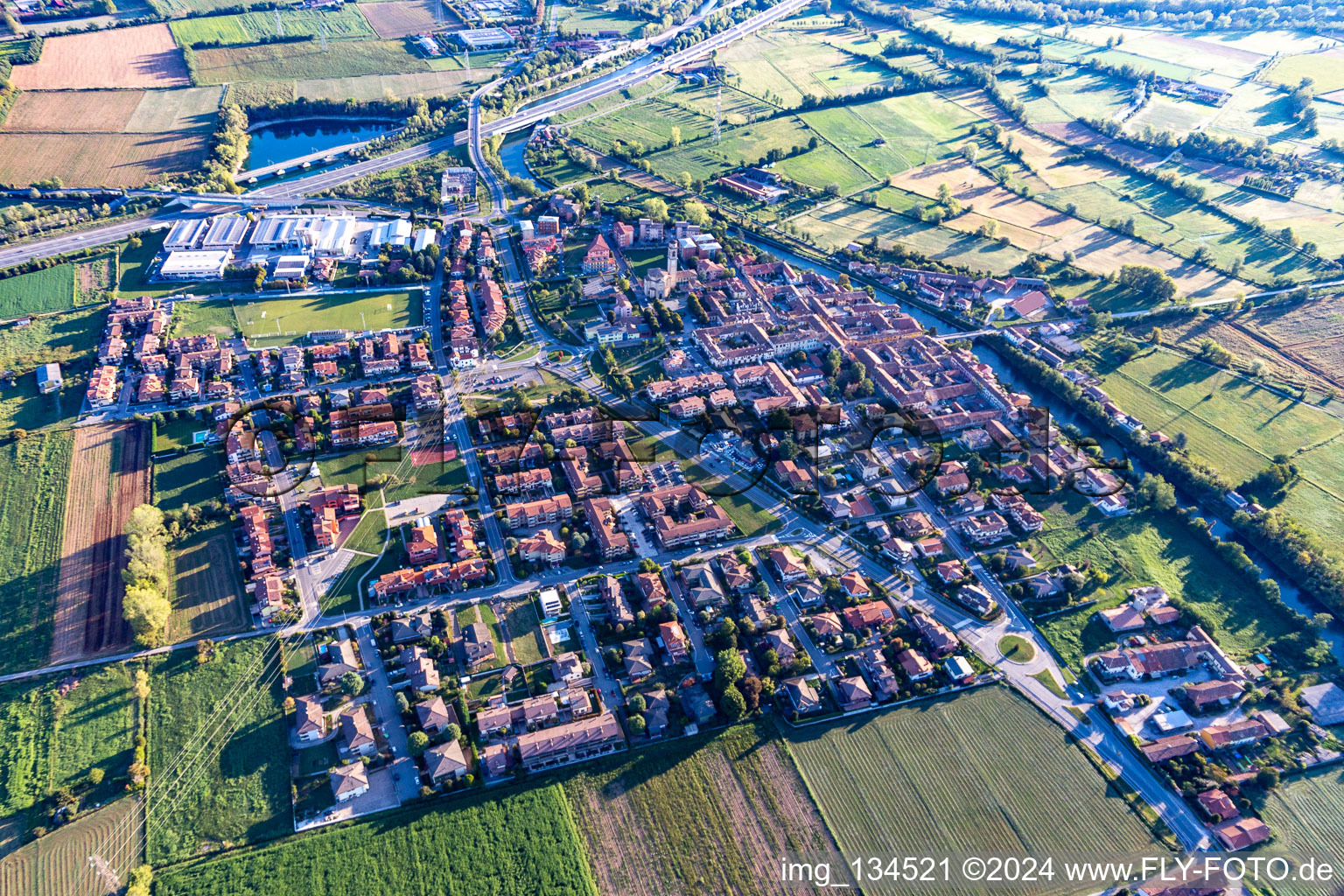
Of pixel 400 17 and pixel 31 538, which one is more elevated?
pixel 400 17

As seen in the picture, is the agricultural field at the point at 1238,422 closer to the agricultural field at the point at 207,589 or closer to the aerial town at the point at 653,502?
the aerial town at the point at 653,502

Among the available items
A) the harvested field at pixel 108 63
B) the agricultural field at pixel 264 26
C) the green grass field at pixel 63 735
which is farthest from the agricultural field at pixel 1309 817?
the agricultural field at pixel 264 26

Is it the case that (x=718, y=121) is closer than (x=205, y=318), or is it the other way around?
(x=205, y=318)

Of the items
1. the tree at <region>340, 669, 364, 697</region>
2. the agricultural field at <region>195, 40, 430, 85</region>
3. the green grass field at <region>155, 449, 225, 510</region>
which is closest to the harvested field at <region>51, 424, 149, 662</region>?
the green grass field at <region>155, 449, 225, 510</region>

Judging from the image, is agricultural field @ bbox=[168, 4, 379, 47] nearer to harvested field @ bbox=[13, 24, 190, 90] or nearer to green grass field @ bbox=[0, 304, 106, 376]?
harvested field @ bbox=[13, 24, 190, 90]

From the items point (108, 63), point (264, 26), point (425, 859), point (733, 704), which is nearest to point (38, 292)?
point (108, 63)

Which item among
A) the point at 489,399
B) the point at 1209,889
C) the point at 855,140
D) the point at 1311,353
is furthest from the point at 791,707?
the point at 855,140

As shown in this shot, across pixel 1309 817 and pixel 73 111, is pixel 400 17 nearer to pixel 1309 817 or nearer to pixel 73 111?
pixel 73 111
